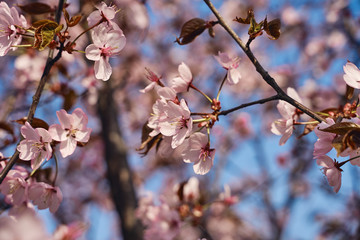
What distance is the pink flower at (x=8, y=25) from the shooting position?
1022 millimetres

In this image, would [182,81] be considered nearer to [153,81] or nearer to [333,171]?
[153,81]

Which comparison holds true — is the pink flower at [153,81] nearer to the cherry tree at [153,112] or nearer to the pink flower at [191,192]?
the cherry tree at [153,112]

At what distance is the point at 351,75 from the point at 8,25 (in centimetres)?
112

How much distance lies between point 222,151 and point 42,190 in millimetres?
3374

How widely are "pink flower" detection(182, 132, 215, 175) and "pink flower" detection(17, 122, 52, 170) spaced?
442mm

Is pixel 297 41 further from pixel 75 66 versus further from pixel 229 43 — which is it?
pixel 75 66

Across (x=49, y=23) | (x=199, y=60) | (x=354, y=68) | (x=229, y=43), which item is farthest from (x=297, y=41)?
(x=49, y=23)

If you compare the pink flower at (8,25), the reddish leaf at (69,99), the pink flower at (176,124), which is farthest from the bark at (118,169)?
the pink flower at (8,25)

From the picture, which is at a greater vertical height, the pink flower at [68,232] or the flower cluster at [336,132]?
the flower cluster at [336,132]

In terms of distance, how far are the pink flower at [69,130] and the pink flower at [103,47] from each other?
16cm

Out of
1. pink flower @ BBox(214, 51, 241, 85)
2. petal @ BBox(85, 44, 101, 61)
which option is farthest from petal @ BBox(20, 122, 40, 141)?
pink flower @ BBox(214, 51, 241, 85)

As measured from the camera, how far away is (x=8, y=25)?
41.1 inches

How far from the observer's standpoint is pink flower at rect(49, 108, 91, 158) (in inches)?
41.3

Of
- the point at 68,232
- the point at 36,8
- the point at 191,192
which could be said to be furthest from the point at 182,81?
the point at 68,232
